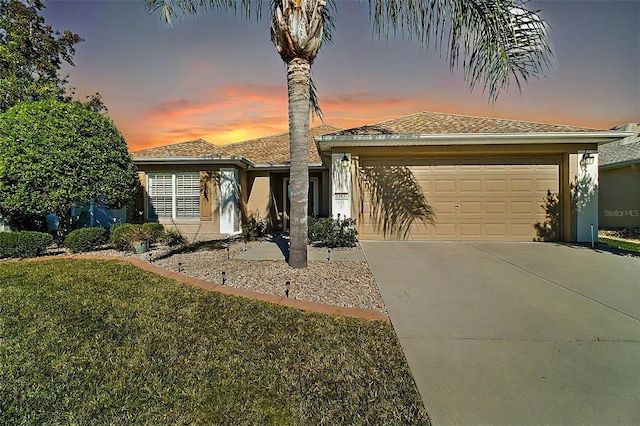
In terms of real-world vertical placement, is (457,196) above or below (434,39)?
below

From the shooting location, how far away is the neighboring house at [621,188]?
1306cm

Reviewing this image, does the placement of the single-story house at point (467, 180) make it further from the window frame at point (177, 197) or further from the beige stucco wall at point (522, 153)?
the window frame at point (177, 197)

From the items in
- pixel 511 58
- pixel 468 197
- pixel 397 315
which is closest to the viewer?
pixel 397 315

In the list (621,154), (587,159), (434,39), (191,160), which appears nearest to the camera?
(434,39)

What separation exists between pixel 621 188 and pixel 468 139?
980 cm

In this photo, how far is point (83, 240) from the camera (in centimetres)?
831

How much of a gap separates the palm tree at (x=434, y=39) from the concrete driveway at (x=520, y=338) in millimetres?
2561

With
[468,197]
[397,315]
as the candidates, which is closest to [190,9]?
[397,315]

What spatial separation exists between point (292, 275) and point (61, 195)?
→ 6.69 meters

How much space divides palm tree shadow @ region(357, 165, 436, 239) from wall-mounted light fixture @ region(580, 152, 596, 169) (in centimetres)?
453

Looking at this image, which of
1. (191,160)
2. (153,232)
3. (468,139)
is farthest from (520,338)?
(191,160)

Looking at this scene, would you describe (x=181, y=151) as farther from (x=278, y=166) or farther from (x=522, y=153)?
(x=522, y=153)

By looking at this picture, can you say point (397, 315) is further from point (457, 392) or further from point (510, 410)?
point (510, 410)

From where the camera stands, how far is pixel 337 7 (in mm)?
6875
